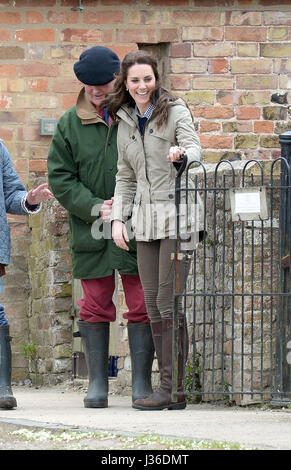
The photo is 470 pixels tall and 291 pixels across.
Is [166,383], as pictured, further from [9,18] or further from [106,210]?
[9,18]

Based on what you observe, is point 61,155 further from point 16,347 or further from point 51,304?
point 16,347

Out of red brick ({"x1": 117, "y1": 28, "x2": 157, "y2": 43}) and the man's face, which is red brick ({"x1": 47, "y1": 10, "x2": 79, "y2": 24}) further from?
the man's face

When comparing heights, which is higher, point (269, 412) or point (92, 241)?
point (92, 241)

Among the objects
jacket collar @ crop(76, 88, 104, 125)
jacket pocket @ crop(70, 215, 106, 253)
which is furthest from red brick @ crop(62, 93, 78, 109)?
jacket pocket @ crop(70, 215, 106, 253)

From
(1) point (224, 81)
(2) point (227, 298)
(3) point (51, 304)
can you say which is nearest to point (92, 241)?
(2) point (227, 298)

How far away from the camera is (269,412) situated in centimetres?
595

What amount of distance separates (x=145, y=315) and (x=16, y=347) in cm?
342

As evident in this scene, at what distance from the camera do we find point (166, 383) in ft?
19.2

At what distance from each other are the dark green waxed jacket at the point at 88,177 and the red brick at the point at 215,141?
10.4 feet

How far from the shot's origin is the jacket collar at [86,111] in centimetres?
616

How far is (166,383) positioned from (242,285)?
0.61 metres

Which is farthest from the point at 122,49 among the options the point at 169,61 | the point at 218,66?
the point at 218,66
